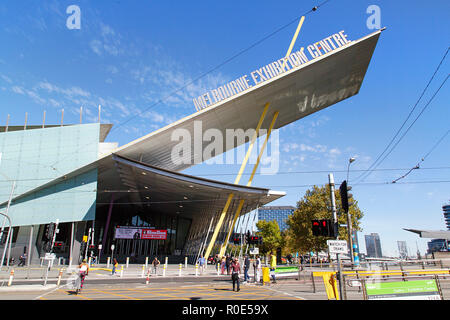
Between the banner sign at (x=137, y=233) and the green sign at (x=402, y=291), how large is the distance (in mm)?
38513

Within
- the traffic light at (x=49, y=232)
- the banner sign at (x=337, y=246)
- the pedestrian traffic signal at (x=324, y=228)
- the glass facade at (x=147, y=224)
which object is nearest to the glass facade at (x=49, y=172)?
the traffic light at (x=49, y=232)

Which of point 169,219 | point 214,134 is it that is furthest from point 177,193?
point 169,219

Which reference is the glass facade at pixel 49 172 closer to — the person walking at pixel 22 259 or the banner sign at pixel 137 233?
the person walking at pixel 22 259

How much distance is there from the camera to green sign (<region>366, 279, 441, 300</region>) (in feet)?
23.9

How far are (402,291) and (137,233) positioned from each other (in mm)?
39127

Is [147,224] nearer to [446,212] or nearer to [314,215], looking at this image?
[314,215]

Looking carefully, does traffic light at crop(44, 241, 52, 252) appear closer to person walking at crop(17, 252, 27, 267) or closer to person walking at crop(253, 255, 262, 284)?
person walking at crop(253, 255, 262, 284)

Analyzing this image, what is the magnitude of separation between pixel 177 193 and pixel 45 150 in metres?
16.1

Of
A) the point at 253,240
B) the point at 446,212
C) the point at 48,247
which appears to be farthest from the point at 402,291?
the point at 446,212

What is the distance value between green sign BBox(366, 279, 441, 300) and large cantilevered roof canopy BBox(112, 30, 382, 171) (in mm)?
22794

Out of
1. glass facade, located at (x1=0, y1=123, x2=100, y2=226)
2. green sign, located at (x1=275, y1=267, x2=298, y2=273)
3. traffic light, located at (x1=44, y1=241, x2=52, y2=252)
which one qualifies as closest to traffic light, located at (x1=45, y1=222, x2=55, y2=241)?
traffic light, located at (x1=44, y1=241, x2=52, y2=252)

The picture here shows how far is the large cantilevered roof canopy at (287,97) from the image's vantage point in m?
27.4

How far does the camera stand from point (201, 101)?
94.7 feet
